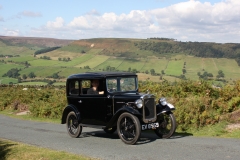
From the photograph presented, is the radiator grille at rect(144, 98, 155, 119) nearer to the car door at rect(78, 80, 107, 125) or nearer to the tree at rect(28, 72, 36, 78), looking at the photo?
the car door at rect(78, 80, 107, 125)

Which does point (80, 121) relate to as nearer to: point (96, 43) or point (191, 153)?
point (191, 153)

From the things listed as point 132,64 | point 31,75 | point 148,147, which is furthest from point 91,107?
point 132,64

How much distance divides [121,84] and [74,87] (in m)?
2.04

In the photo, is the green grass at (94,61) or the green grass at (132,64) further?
the green grass at (94,61)

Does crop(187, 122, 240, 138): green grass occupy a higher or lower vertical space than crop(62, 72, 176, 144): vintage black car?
lower

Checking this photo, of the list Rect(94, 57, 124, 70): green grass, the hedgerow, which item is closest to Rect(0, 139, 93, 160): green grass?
the hedgerow

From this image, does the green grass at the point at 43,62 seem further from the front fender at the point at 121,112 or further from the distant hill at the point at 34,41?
the distant hill at the point at 34,41

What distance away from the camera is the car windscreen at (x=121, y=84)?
11.0m

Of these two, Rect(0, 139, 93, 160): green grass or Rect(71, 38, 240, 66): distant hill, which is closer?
Rect(0, 139, 93, 160): green grass

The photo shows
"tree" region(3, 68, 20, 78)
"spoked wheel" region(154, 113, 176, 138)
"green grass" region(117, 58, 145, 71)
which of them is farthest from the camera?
"green grass" region(117, 58, 145, 71)

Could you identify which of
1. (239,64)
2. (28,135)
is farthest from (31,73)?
(28,135)

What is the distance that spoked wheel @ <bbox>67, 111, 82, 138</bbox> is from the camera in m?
12.0

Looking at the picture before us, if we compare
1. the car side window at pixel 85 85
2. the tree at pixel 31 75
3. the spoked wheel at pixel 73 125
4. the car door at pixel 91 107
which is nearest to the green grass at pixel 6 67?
the tree at pixel 31 75

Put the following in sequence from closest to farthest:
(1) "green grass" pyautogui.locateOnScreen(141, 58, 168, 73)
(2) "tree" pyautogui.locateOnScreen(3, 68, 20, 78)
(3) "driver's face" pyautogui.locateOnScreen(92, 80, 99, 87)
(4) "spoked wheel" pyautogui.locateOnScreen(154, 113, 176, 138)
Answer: (4) "spoked wheel" pyautogui.locateOnScreen(154, 113, 176, 138)
(3) "driver's face" pyautogui.locateOnScreen(92, 80, 99, 87)
(2) "tree" pyautogui.locateOnScreen(3, 68, 20, 78)
(1) "green grass" pyautogui.locateOnScreen(141, 58, 168, 73)
